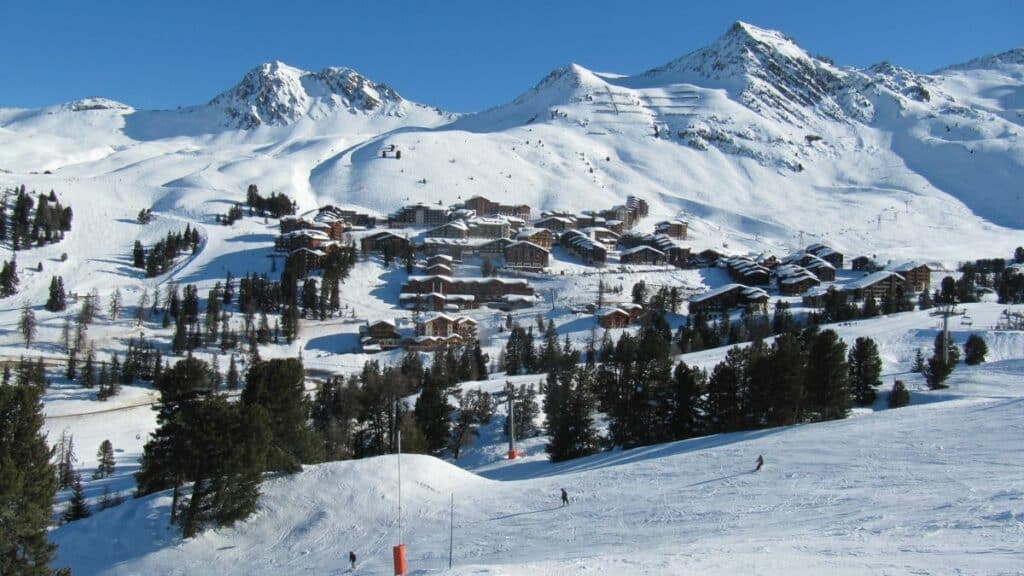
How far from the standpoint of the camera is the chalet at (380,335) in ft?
224

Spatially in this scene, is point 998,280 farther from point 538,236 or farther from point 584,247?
point 538,236

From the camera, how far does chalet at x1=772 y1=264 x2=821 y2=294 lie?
289ft

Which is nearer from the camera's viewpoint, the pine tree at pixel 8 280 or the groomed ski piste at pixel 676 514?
the groomed ski piste at pixel 676 514

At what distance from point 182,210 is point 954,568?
119m

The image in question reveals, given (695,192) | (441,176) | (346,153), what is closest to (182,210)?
(441,176)

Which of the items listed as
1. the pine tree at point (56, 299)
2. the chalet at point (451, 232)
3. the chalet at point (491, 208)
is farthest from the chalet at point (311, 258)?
the chalet at point (491, 208)

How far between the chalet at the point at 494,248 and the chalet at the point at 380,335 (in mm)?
30318

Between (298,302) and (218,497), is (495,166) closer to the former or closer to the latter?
(298,302)

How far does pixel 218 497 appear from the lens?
78.6 feet

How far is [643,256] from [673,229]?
53.3 feet

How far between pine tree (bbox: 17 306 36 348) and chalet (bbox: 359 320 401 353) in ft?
88.6

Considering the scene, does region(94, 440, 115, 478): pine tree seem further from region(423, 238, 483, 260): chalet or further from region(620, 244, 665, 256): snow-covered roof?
region(620, 244, 665, 256): snow-covered roof

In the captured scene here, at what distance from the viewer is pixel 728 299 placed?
80438 millimetres

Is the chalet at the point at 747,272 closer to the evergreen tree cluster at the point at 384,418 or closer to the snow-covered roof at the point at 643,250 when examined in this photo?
the snow-covered roof at the point at 643,250
